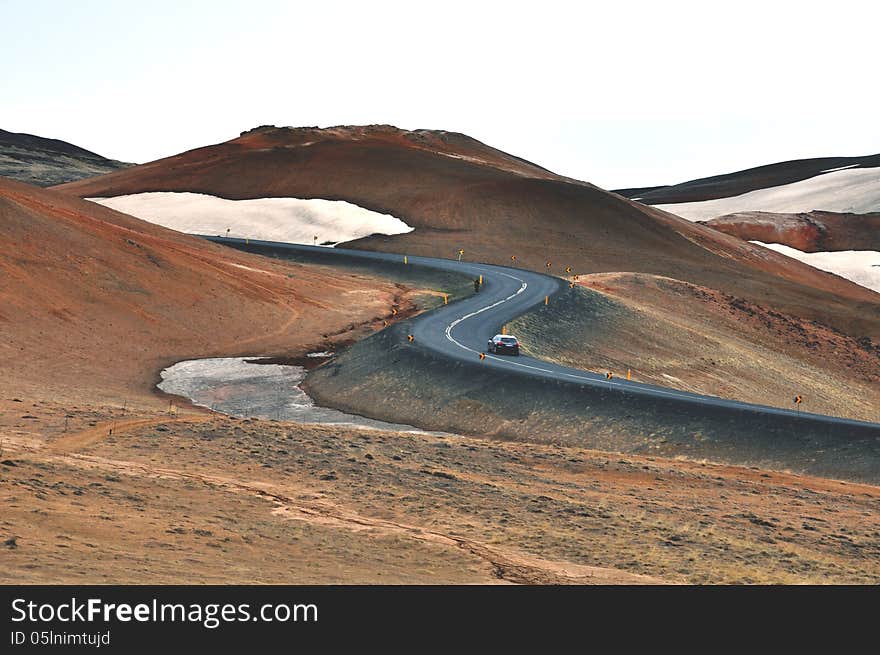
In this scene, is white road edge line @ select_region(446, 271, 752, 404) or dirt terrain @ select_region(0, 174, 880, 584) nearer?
dirt terrain @ select_region(0, 174, 880, 584)

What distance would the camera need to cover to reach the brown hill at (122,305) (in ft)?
172

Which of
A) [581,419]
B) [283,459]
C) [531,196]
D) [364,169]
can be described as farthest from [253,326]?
[364,169]

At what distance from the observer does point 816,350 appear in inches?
3105

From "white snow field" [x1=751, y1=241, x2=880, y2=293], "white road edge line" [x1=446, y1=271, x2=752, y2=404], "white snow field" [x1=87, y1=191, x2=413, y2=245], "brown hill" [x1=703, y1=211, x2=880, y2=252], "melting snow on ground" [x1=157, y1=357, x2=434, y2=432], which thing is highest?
"brown hill" [x1=703, y1=211, x2=880, y2=252]

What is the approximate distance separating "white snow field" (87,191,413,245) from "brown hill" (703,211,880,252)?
251ft

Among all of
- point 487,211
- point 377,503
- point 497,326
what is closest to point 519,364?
point 497,326

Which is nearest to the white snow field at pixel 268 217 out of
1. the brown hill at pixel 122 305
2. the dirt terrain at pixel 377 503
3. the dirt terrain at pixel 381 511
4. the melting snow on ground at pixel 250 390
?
the brown hill at pixel 122 305

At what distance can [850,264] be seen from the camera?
480 feet

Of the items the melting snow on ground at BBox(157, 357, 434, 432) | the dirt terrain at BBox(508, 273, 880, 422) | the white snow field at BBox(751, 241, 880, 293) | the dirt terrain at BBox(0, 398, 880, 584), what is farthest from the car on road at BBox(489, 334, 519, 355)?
the white snow field at BBox(751, 241, 880, 293)

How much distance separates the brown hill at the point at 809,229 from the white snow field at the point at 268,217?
76376 mm

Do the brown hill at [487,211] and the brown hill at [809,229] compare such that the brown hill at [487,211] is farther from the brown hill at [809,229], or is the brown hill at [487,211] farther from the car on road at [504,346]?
the car on road at [504,346]

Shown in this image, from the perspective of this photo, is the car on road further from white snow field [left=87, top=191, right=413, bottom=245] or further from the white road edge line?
white snow field [left=87, top=191, right=413, bottom=245]

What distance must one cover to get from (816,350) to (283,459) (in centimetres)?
5691

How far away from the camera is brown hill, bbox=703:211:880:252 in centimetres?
17475
